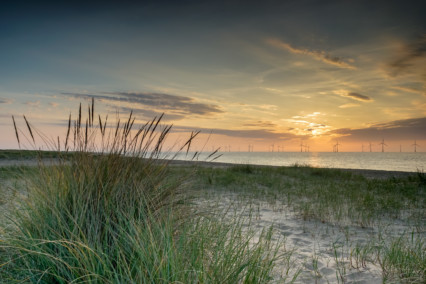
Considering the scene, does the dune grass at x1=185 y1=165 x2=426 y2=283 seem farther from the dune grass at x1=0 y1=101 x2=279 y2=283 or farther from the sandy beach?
the dune grass at x1=0 y1=101 x2=279 y2=283

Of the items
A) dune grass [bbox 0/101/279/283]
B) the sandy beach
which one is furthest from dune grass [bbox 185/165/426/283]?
dune grass [bbox 0/101/279/283]

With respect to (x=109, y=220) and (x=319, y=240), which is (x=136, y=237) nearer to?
(x=109, y=220)

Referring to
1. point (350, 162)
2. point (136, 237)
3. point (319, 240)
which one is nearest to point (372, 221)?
point (319, 240)

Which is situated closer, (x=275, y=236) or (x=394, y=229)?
(x=275, y=236)

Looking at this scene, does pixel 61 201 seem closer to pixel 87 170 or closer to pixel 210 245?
pixel 87 170

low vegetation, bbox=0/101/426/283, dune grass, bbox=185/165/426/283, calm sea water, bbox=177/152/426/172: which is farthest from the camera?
calm sea water, bbox=177/152/426/172

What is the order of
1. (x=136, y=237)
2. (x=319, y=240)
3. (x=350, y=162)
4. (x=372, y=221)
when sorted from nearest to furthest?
(x=136, y=237) → (x=319, y=240) → (x=372, y=221) → (x=350, y=162)

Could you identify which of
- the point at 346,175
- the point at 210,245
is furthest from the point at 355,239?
the point at 346,175

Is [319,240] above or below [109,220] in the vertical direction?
below

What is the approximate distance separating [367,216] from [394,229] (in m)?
0.57

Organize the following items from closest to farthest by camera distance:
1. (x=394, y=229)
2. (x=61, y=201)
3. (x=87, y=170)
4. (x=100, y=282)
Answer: (x=100, y=282)
(x=61, y=201)
(x=87, y=170)
(x=394, y=229)

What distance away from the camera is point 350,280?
270cm

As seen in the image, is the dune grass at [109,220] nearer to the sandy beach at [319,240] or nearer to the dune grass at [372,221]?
the sandy beach at [319,240]

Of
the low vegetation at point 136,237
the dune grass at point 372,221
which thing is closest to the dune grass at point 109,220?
the low vegetation at point 136,237
